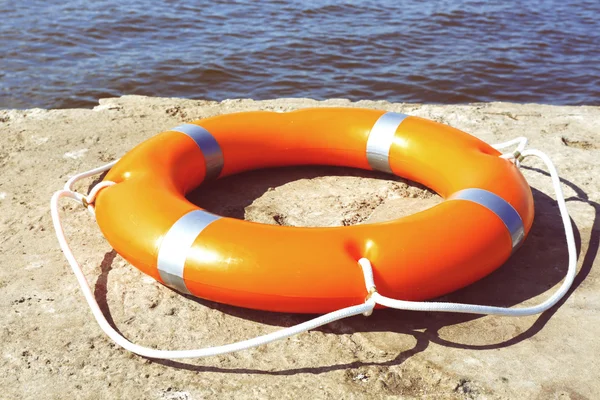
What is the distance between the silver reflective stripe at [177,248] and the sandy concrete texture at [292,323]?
0.39ft

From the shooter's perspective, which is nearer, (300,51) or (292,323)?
(292,323)

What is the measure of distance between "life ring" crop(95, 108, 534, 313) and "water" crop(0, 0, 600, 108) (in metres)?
2.59

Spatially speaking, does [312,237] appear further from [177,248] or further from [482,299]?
[482,299]

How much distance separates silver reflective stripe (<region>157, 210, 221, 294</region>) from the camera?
212 centimetres

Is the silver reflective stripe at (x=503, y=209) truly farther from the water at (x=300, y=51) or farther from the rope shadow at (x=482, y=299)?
the water at (x=300, y=51)

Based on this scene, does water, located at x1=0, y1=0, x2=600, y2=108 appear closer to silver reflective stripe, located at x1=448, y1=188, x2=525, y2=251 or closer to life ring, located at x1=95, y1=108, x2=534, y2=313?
life ring, located at x1=95, y1=108, x2=534, y2=313

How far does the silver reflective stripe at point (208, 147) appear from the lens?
2.82m

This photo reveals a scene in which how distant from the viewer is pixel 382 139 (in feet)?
9.50

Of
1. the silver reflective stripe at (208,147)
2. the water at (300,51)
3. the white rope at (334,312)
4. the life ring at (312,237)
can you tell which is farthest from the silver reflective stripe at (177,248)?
the water at (300,51)

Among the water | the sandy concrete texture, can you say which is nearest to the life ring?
the sandy concrete texture

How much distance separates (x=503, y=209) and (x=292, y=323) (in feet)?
2.74

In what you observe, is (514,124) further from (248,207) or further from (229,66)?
(229,66)

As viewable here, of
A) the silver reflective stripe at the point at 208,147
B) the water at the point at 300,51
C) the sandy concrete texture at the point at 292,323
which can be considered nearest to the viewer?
the sandy concrete texture at the point at 292,323

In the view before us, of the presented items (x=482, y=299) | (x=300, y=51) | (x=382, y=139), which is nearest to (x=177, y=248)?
(x=482, y=299)
